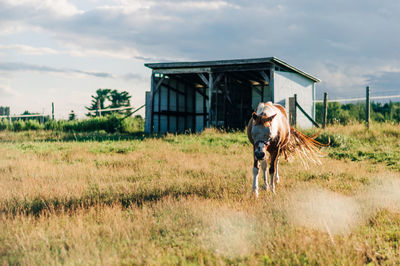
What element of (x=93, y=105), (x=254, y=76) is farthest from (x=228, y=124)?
(x=93, y=105)

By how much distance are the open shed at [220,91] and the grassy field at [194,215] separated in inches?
405

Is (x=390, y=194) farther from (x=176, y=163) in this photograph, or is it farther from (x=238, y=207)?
(x=176, y=163)

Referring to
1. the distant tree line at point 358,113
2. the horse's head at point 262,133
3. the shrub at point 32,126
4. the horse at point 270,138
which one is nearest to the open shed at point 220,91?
the distant tree line at point 358,113

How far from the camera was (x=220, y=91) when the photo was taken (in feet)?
77.9

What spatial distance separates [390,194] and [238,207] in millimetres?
3149

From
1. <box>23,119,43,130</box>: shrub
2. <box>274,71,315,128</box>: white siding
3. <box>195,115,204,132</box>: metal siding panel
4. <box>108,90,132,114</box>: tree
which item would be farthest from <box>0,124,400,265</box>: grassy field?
<box>108,90,132,114</box>: tree

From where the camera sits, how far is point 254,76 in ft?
72.5

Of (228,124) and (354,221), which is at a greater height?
(228,124)

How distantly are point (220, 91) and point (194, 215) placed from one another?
19193mm

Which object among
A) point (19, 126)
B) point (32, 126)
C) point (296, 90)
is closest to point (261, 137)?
point (296, 90)

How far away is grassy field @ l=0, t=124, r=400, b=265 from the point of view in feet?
12.8

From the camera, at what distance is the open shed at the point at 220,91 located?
19641 mm

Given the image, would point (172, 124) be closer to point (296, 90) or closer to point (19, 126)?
point (296, 90)

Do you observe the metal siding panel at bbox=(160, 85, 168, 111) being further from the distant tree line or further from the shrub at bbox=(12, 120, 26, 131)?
the distant tree line
